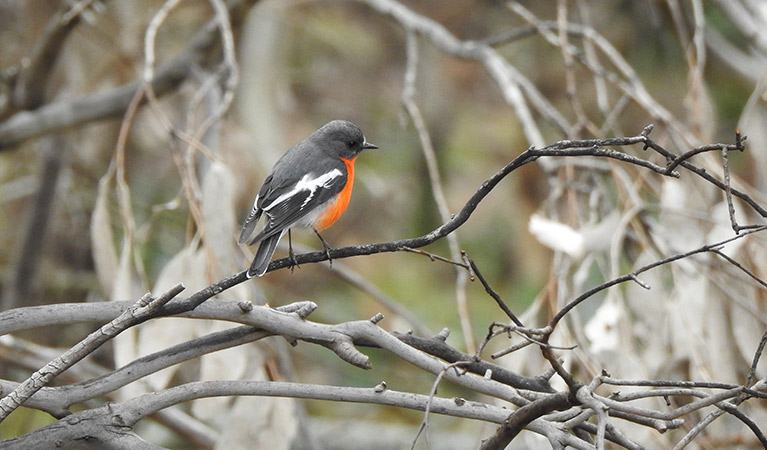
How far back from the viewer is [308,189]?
9.09ft

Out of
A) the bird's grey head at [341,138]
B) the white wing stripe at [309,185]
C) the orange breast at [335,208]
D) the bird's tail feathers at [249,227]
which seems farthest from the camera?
the bird's grey head at [341,138]

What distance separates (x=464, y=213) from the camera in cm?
158

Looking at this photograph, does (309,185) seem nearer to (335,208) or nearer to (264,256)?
(335,208)

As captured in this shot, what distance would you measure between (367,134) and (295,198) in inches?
148

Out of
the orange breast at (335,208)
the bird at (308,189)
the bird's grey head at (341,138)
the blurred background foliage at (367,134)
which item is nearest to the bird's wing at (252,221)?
the bird at (308,189)

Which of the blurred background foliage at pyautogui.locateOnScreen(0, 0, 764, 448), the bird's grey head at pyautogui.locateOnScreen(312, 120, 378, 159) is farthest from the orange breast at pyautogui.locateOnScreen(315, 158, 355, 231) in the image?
the blurred background foliage at pyautogui.locateOnScreen(0, 0, 764, 448)

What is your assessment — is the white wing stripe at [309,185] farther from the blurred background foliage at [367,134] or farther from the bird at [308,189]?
the blurred background foliage at [367,134]

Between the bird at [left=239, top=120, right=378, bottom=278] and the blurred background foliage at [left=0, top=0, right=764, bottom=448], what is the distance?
3.16 ft

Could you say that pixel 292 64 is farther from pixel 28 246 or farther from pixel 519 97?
pixel 519 97

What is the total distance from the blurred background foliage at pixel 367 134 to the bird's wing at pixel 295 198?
41.6 inches

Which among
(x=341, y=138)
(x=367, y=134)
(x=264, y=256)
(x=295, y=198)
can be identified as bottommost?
(x=264, y=256)

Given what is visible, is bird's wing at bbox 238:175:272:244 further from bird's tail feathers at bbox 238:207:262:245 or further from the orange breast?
the orange breast

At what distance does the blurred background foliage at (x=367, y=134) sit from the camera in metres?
4.70

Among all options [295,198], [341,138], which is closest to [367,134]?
[341,138]
